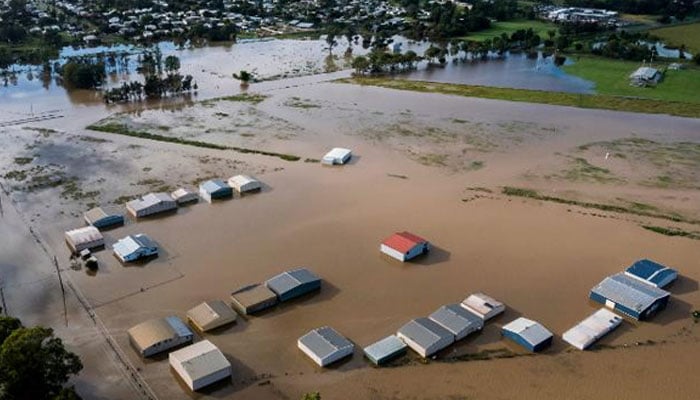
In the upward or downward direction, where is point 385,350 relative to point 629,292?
downward

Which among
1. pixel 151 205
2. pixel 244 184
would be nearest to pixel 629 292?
pixel 244 184

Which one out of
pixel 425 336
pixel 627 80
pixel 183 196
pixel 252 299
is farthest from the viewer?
pixel 627 80

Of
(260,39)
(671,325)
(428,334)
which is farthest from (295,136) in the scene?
(260,39)

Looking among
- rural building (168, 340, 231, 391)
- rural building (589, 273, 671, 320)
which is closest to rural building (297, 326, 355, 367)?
rural building (168, 340, 231, 391)

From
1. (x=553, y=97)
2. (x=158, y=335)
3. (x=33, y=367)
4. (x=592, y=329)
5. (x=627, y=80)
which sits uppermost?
(x=627, y=80)

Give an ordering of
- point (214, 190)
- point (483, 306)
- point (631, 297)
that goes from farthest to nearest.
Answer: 1. point (214, 190)
2. point (631, 297)
3. point (483, 306)

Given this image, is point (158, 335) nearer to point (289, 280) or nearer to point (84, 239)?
point (289, 280)

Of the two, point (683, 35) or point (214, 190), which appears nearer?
point (214, 190)
